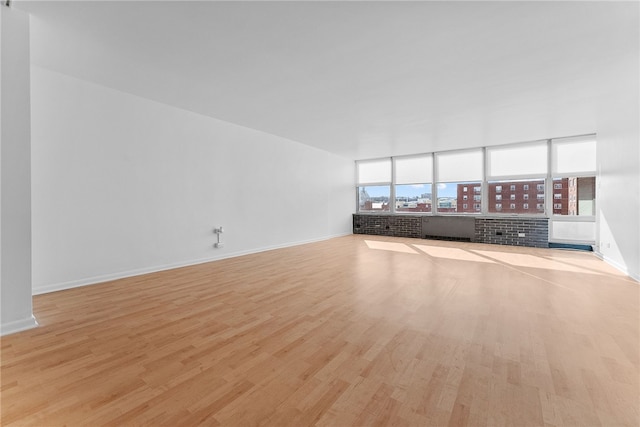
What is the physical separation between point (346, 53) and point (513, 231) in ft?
22.3

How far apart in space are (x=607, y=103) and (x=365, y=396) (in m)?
6.02

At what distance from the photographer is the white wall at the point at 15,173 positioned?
2389 millimetres

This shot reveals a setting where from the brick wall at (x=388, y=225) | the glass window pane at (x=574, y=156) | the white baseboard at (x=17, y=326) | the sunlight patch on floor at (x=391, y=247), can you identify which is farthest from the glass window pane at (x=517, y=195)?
the white baseboard at (x=17, y=326)

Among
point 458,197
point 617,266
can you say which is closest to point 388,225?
point 458,197

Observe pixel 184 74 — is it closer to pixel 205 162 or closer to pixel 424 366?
pixel 205 162

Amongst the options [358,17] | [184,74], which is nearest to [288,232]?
[184,74]

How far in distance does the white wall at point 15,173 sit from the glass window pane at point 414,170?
871 cm

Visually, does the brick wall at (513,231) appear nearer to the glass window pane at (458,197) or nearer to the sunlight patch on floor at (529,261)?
the glass window pane at (458,197)

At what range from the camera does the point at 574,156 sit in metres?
6.54

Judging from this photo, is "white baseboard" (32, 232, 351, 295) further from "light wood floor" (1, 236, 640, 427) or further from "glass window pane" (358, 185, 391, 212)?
"glass window pane" (358, 185, 391, 212)

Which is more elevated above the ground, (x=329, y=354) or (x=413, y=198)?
(x=413, y=198)

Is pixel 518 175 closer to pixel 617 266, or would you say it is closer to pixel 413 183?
pixel 413 183

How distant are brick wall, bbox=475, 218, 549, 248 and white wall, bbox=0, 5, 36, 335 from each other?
8845 mm

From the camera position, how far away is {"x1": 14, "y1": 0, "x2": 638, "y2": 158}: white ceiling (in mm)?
2363
